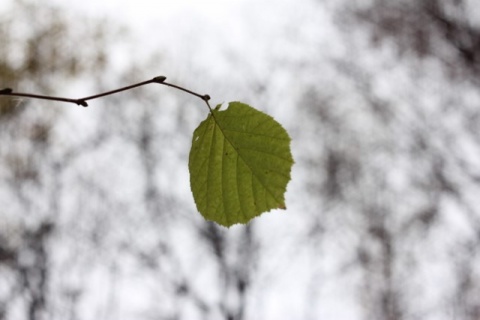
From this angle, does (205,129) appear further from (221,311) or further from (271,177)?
(221,311)

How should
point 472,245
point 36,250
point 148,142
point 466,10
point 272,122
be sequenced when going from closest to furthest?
1. point 272,122
2. point 466,10
3. point 472,245
4. point 36,250
5. point 148,142

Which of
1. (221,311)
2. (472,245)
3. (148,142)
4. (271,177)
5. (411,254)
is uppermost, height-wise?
(148,142)

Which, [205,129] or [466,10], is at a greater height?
[466,10]

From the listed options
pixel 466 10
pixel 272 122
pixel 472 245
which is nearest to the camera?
pixel 272 122

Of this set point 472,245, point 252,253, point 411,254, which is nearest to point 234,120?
point 472,245

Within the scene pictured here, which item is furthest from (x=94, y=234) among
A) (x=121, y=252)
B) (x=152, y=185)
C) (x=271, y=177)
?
(x=271, y=177)

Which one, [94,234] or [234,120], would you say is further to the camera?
[94,234]
